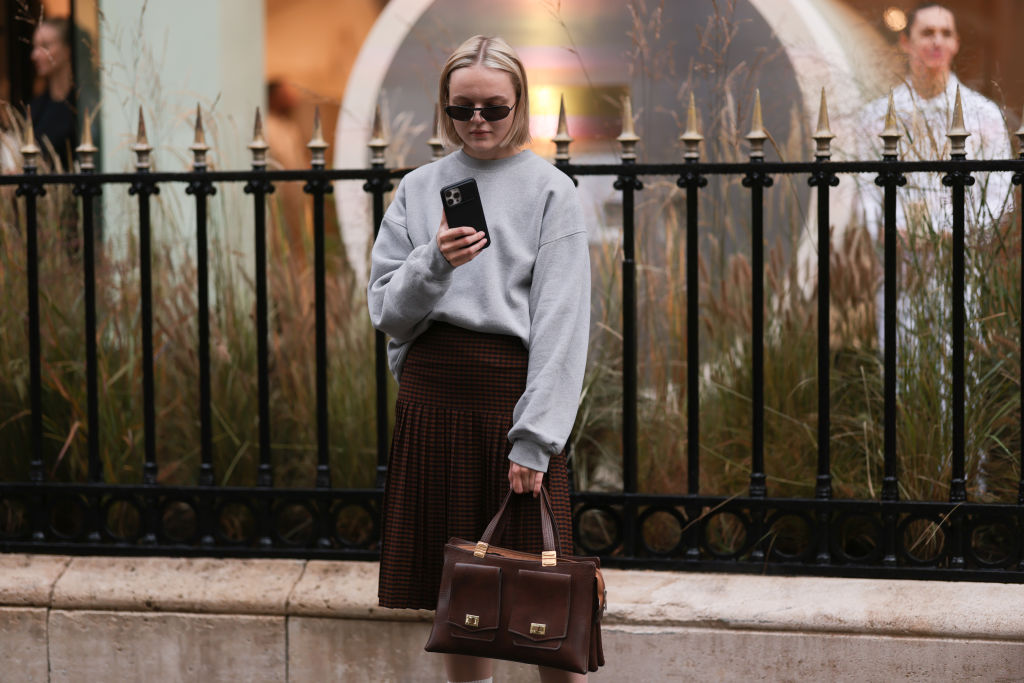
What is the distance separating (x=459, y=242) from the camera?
8.36ft

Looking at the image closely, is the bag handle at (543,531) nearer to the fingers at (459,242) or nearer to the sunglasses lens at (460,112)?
the fingers at (459,242)

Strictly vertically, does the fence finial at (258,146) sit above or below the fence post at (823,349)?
above

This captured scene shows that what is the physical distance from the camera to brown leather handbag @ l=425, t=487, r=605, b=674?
8.54ft

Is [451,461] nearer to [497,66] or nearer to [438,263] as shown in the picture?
[438,263]

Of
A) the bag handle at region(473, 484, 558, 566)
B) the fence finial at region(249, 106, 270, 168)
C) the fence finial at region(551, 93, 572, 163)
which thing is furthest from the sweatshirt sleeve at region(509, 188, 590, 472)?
the fence finial at region(249, 106, 270, 168)

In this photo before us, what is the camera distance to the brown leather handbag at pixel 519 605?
2.60 metres

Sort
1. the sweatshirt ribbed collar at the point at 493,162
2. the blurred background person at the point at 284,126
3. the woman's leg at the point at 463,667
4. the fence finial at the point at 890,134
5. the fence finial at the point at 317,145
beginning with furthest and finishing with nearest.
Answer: the blurred background person at the point at 284,126
the fence finial at the point at 317,145
the fence finial at the point at 890,134
the woman's leg at the point at 463,667
the sweatshirt ribbed collar at the point at 493,162

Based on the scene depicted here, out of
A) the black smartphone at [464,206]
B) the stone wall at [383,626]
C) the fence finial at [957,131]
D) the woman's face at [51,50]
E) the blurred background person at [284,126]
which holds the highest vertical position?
the woman's face at [51,50]

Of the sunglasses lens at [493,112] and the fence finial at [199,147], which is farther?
the fence finial at [199,147]

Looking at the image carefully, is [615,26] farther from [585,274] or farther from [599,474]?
[585,274]

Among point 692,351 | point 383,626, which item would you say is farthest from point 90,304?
point 692,351

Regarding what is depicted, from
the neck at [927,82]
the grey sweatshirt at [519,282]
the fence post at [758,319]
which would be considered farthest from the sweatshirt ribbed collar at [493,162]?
the neck at [927,82]

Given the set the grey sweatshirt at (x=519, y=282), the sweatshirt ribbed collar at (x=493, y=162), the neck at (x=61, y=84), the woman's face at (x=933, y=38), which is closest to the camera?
the grey sweatshirt at (x=519, y=282)

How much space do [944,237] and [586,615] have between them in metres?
1.87
